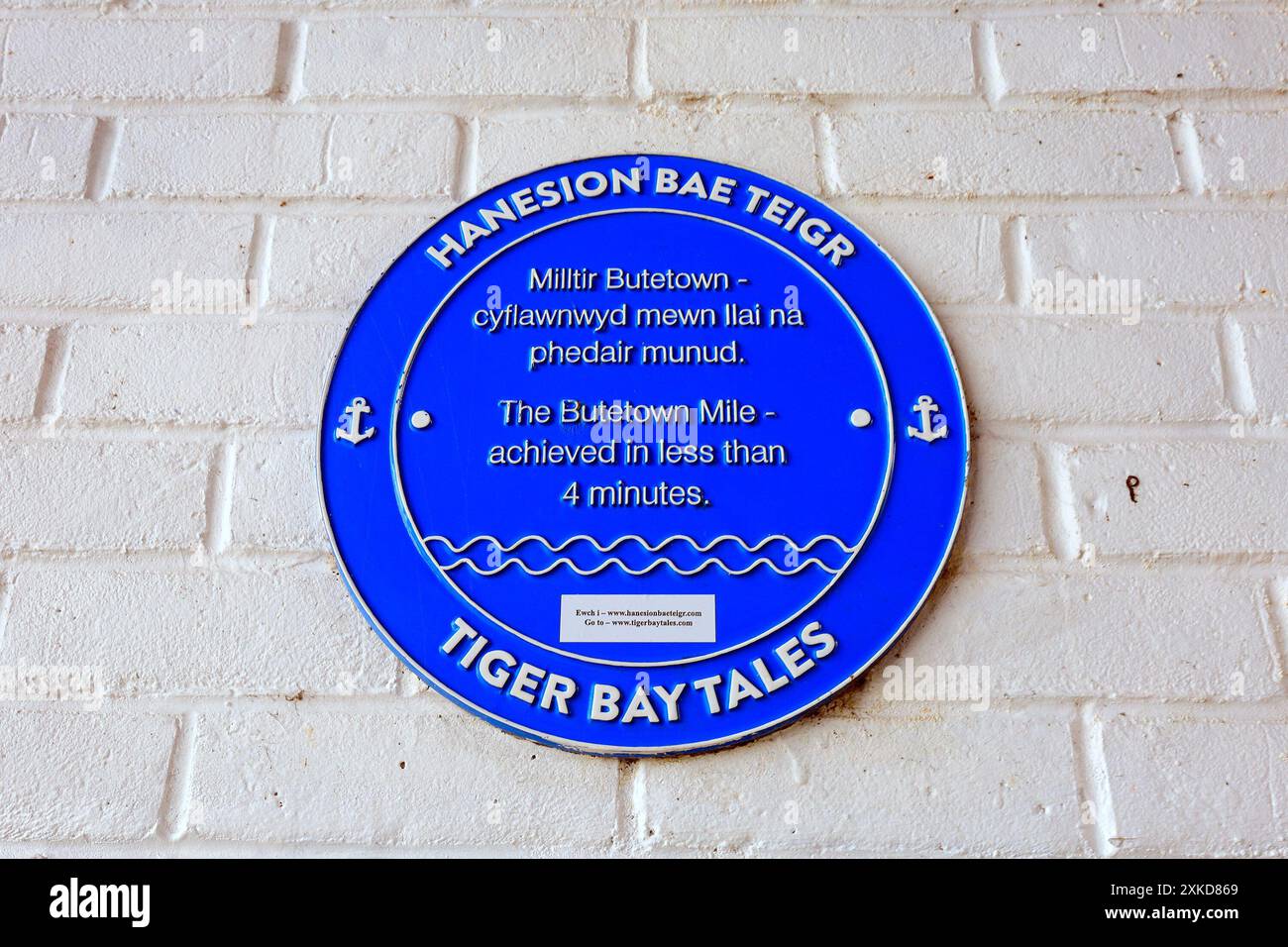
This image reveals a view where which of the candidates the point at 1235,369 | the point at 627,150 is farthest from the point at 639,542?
the point at 1235,369

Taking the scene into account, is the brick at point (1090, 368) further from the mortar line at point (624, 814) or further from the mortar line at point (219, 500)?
the mortar line at point (219, 500)

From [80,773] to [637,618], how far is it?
597mm

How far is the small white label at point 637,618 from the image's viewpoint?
959 millimetres

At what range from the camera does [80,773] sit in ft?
3.18

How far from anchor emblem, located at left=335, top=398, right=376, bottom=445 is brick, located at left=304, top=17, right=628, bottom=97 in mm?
435

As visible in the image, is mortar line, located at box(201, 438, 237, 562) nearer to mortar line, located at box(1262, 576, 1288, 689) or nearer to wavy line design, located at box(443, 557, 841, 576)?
wavy line design, located at box(443, 557, 841, 576)

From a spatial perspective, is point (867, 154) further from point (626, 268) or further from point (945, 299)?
point (626, 268)

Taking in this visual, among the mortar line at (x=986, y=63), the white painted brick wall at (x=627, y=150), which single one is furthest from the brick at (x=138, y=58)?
the mortar line at (x=986, y=63)

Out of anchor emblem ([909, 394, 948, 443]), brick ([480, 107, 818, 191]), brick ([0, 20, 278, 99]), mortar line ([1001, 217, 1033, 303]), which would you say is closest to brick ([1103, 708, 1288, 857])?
anchor emblem ([909, 394, 948, 443])

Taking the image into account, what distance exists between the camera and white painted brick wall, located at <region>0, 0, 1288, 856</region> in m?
0.95

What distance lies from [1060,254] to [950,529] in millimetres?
389

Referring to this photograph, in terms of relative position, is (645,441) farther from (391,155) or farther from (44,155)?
(44,155)

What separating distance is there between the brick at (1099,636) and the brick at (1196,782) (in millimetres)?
32
